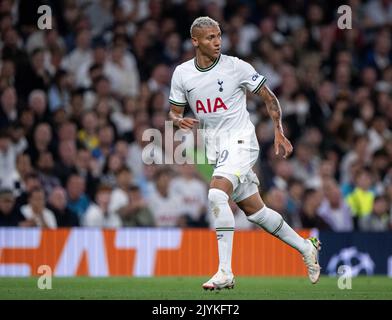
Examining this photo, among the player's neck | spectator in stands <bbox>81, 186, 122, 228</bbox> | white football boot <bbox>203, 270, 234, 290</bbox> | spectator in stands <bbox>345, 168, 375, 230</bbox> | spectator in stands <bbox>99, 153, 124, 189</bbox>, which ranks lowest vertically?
white football boot <bbox>203, 270, 234, 290</bbox>

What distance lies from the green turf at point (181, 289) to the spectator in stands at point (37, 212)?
1.53 m

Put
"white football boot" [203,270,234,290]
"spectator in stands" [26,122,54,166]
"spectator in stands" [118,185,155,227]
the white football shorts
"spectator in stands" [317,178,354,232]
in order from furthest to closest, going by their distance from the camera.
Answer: "spectator in stands" [317,178,354,232], "spectator in stands" [26,122,54,166], "spectator in stands" [118,185,155,227], the white football shorts, "white football boot" [203,270,234,290]

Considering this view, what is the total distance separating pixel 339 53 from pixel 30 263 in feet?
26.6

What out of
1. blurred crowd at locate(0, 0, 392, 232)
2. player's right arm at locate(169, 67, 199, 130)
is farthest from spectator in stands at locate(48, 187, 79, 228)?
player's right arm at locate(169, 67, 199, 130)

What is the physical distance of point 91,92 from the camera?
18219 millimetres

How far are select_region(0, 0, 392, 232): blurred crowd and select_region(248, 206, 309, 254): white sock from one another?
5.01m

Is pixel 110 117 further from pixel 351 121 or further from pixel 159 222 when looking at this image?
pixel 351 121

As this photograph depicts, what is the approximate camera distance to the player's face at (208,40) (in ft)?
35.9

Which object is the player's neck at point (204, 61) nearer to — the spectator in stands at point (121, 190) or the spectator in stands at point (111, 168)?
the spectator in stands at point (121, 190)

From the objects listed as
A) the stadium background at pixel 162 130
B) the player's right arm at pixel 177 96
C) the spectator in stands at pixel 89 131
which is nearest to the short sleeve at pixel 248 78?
the player's right arm at pixel 177 96

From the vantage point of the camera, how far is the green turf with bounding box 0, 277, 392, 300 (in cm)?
1065

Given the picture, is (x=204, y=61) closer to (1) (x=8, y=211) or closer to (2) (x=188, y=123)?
(2) (x=188, y=123)

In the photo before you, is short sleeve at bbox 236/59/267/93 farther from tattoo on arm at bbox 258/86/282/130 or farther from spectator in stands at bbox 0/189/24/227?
spectator in stands at bbox 0/189/24/227

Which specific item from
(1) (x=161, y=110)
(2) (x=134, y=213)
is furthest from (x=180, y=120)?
(1) (x=161, y=110)
